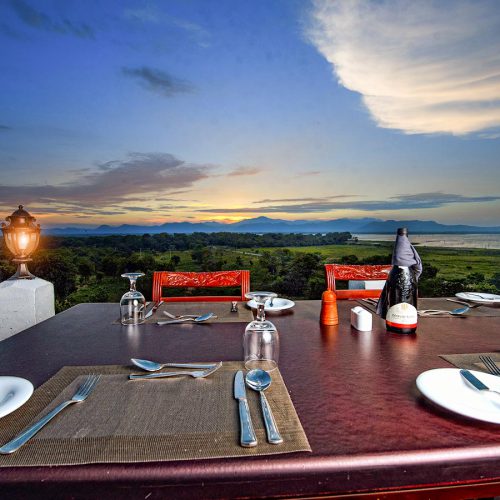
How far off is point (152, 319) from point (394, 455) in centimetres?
93

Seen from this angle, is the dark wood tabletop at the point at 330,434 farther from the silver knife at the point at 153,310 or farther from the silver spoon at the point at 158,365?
the silver knife at the point at 153,310

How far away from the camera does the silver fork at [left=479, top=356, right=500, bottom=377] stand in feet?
2.43

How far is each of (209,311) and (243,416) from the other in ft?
2.68

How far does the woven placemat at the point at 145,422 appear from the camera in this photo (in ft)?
1.54

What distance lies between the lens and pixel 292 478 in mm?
452

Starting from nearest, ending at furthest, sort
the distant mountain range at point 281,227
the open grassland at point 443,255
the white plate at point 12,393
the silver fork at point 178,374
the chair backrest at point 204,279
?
the white plate at point 12,393
the silver fork at point 178,374
the chair backrest at point 204,279
the open grassland at point 443,255
the distant mountain range at point 281,227

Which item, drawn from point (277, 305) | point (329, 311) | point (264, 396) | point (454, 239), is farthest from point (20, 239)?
point (454, 239)

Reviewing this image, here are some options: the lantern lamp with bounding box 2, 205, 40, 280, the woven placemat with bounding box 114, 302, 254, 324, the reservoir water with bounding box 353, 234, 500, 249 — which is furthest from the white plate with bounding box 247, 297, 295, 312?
the reservoir water with bounding box 353, 234, 500, 249

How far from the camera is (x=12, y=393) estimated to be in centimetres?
62

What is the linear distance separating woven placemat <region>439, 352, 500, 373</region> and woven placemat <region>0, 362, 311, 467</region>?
42 centimetres

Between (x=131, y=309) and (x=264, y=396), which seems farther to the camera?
(x=131, y=309)

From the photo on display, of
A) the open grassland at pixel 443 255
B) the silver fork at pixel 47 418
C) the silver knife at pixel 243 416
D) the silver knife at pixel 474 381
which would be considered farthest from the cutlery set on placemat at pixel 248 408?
the open grassland at pixel 443 255

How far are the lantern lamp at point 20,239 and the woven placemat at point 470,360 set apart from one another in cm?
194

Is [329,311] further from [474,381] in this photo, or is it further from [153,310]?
[153,310]
